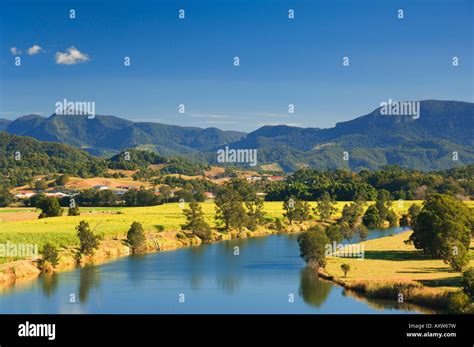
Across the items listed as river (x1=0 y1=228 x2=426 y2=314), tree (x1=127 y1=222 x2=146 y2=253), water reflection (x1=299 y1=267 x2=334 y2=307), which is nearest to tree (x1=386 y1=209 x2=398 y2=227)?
river (x1=0 y1=228 x2=426 y2=314)

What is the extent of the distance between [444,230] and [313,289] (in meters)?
10.4

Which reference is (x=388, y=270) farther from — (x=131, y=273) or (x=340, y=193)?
(x=340, y=193)

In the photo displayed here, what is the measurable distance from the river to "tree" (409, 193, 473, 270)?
8047mm

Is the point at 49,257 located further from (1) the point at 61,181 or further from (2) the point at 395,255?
(1) the point at 61,181

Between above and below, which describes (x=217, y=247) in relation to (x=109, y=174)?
below

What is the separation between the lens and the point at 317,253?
38.5m

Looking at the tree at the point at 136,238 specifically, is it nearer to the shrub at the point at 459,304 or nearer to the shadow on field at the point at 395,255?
the shadow on field at the point at 395,255

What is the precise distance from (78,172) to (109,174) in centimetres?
739

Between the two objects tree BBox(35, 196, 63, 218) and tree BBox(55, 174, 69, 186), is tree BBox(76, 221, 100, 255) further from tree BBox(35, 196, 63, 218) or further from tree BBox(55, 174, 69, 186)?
tree BBox(55, 174, 69, 186)

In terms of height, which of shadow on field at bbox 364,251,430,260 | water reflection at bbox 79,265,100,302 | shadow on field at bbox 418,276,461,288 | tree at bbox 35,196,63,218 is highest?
tree at bbox 35,196,63,218

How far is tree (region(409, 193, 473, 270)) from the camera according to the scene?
3650cm

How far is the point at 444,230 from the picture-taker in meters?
37.4

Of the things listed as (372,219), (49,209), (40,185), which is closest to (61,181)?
(40,185)
